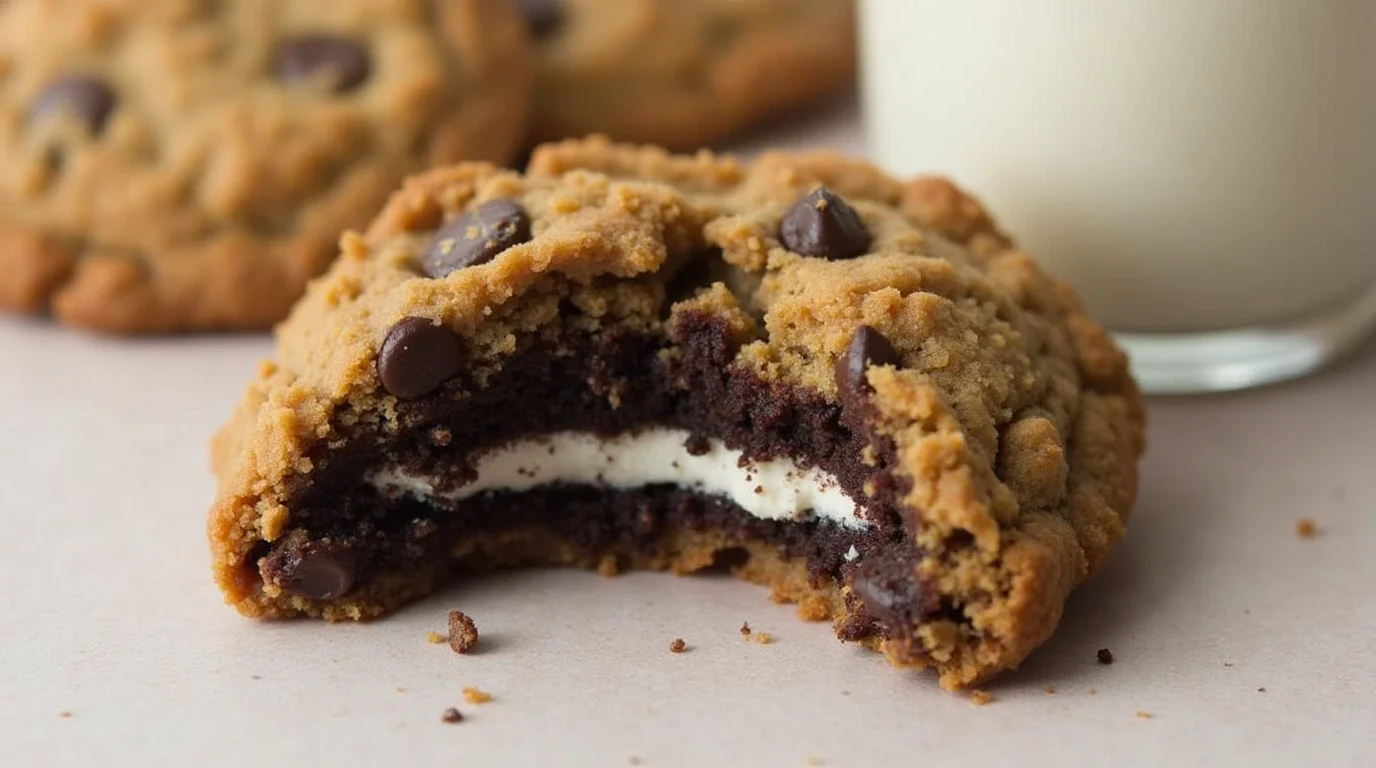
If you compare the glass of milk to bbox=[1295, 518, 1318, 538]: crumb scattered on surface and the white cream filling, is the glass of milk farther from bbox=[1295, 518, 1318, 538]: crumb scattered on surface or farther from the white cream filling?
the white cream filling

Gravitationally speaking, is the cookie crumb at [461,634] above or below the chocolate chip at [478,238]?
below

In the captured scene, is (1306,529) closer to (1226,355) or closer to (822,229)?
(1226,355)

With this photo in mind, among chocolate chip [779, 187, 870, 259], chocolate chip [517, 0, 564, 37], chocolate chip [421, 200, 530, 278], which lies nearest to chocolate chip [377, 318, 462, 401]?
chocolate chip [421, 200, 530, 278]

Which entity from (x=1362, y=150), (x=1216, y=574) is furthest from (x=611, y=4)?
(x=1216, y=574)

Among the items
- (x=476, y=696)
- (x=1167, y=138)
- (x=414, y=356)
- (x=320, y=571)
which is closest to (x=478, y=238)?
(x=414, y=356)

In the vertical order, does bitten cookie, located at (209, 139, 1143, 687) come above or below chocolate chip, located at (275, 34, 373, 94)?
below

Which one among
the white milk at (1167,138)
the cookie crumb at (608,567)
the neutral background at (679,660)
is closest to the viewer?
the neutral background at (679,660)

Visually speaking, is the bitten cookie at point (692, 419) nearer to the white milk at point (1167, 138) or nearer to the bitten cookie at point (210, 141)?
the white milk at point (1167, 138)

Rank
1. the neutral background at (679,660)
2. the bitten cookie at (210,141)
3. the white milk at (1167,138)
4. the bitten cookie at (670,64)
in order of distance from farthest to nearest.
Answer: the bitten cookie at (670,64)
the bitten cookie at (210,141)
the white milk at (1167,138)
the neutral background at (679,660)


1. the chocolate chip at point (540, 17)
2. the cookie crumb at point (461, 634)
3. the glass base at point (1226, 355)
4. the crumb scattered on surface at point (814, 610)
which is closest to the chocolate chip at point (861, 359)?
the crumb scattered on surface at point (814, 610)
